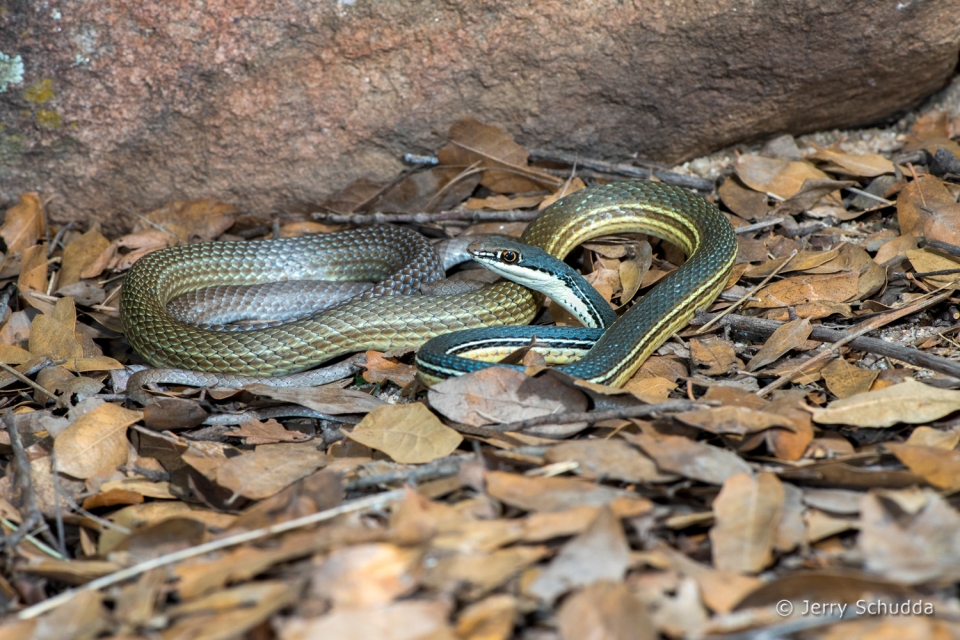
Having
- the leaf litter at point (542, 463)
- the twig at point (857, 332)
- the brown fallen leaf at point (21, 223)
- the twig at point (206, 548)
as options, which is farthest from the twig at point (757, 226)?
the brown fallen leaf at point (21, 223)

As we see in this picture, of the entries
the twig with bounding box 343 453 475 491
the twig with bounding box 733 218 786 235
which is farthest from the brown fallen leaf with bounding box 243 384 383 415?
the twig with bounding box 733 218 786 235

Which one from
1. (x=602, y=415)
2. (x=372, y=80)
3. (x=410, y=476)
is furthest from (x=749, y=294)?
(x=372, y=80)

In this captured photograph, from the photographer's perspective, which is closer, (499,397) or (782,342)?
(499,397)

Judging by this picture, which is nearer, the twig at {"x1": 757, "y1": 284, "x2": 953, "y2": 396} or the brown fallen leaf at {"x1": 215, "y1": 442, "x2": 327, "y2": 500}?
the brown fallen leaf at {"x1": 215, "y1": 442, "x2": 327, "y2": 500}

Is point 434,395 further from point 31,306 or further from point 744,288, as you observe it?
point 31,306

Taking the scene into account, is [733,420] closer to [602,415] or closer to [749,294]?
[602,415]

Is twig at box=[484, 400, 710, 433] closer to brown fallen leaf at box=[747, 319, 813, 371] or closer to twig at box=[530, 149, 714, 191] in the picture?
brown fallen leaf at box=[747, 319, 813, 371]

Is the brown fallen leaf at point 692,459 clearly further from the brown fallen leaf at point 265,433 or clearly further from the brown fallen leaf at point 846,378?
the brown fallen leaf at point 265,433
